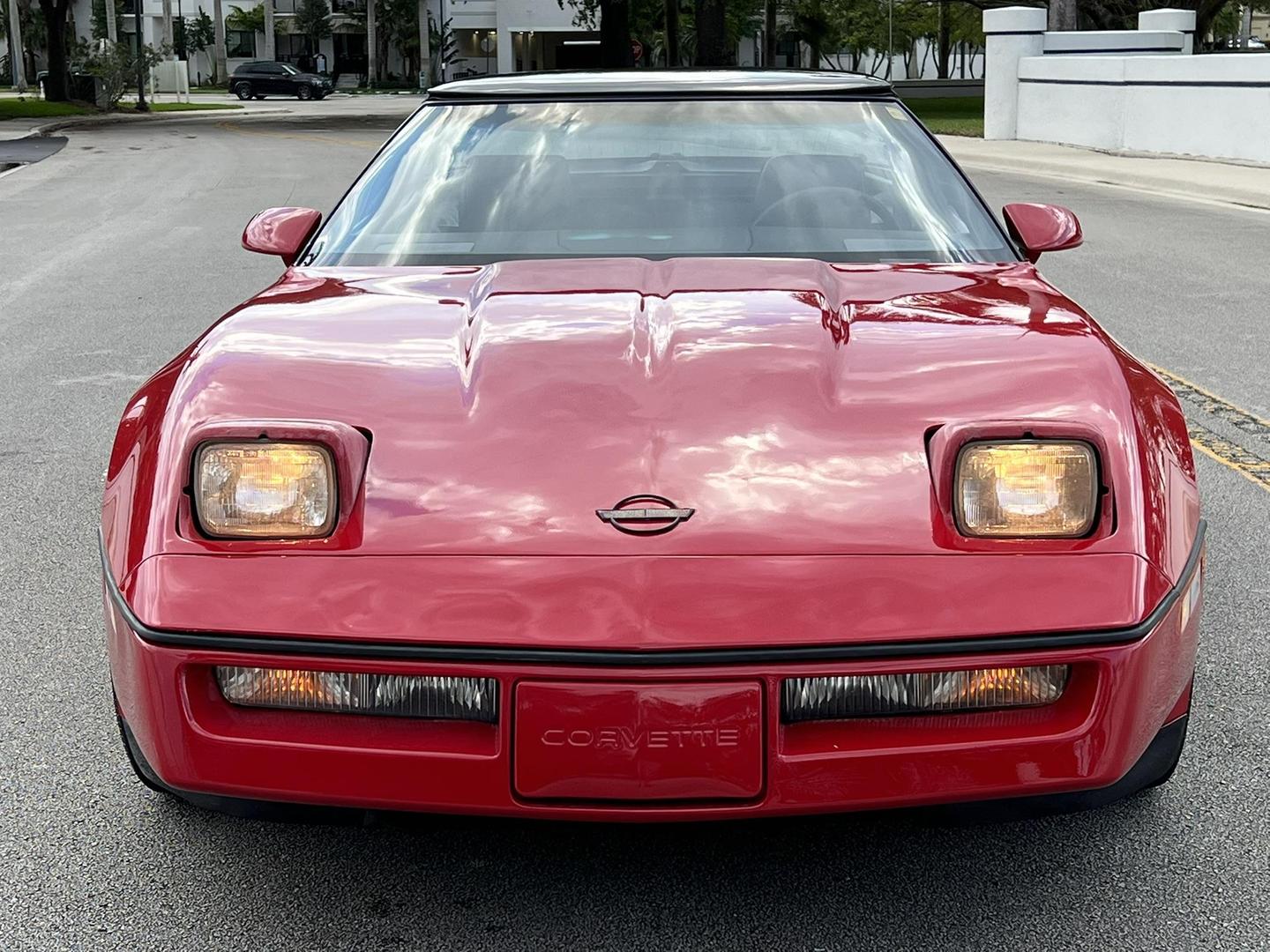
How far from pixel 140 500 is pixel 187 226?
42.4 feet

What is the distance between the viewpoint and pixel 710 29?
1618 inches

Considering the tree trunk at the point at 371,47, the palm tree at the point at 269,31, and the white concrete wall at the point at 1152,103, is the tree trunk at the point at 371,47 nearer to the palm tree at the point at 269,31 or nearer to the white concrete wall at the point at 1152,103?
the palm tree at the point at 269,31

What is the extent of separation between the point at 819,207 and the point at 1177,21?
85.4 ft

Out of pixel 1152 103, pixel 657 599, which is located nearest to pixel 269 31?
pixel 1152 103

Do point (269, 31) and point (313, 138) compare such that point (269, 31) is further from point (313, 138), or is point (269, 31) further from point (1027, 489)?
point (1027, 489)

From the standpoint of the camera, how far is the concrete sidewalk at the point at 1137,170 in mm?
17312

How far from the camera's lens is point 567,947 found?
248 centimetres

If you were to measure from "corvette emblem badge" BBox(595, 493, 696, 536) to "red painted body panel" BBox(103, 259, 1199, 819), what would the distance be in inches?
0.7

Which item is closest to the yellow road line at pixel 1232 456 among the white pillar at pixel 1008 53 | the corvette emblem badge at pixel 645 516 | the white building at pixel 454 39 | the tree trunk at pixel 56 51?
the corvette emblem badge at pixel 645 516

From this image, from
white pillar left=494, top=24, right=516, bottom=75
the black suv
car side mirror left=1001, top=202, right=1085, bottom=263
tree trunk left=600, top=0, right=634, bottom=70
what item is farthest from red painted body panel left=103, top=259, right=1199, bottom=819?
white pillar left=494, top=24, right=516, bottom=75

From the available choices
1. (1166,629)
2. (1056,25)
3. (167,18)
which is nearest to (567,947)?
(1166,629)

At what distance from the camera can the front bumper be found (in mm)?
2215

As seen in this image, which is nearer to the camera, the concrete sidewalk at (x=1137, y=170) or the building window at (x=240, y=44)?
the concrete sidewalk at (x=1137, y=170)

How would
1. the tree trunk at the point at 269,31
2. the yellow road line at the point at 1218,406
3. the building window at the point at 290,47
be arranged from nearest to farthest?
the yellow road line at the point at 1218,406 → the tree trunk at the point at 269,31 → the building window at the point at 290,47
